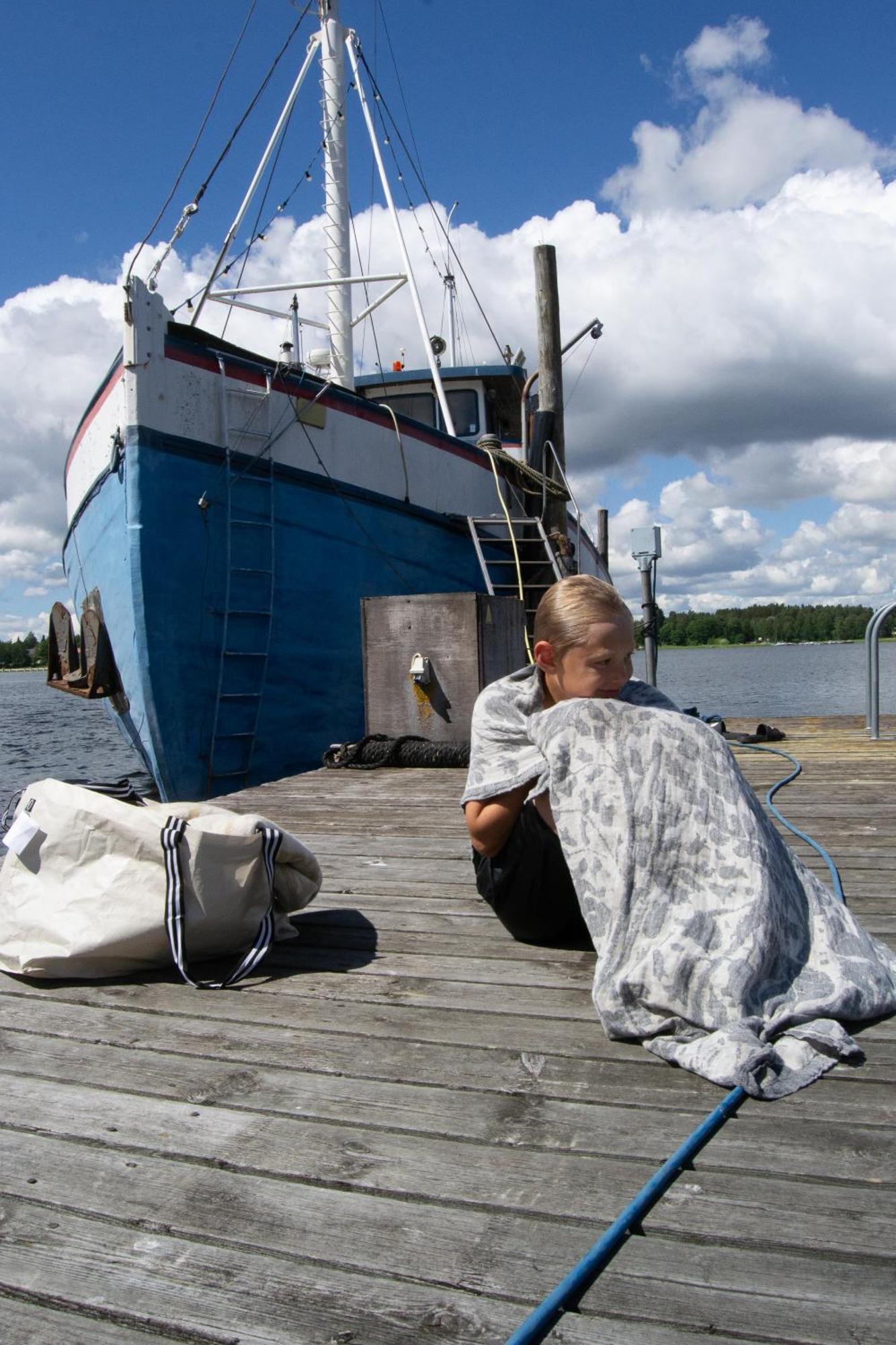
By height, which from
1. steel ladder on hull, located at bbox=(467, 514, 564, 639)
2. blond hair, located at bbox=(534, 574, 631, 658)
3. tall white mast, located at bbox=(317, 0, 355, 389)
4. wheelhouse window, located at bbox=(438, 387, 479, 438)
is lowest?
blond hair, located at bbox=(534, 574, 631, 658)

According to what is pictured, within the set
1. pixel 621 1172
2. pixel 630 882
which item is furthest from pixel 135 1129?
pixel 630 882

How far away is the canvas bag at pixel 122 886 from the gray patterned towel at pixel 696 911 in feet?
2.75

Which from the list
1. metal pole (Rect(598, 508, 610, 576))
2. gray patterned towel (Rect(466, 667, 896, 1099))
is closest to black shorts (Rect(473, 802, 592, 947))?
gray patterned towel (Rect(466, 667, 896, 1099))

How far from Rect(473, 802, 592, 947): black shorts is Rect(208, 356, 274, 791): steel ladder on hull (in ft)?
17.4

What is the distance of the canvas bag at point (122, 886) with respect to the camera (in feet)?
7.70

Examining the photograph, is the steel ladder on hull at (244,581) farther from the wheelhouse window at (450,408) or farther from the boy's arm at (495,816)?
the boy's arm at (495,816)

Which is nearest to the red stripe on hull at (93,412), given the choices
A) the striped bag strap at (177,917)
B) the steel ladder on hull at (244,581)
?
the steel ladder on hull at (244,581)

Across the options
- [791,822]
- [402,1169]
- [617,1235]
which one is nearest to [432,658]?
[791,822]

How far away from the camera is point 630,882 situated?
2035 mm

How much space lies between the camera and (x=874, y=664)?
6.32 meters

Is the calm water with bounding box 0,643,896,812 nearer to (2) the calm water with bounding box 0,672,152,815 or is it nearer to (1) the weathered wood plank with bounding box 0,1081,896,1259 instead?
(2) the calm water with bounding box 0,672,152,815

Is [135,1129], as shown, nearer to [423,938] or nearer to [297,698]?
[423,938]

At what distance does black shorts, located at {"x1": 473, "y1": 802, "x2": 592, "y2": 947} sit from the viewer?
7.69 ft

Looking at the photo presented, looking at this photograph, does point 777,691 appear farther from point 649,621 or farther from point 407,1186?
point 407,1186
